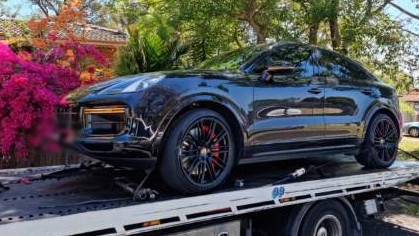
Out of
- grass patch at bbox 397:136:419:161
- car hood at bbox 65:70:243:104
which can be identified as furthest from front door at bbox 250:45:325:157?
grass patch at bbox 397:136:419:161

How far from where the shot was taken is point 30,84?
6.04 meters

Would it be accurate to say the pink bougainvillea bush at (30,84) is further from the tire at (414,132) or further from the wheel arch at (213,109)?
the tire at (414,132)

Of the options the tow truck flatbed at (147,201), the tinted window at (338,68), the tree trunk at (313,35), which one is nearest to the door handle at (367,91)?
the tinted window at (338,68)

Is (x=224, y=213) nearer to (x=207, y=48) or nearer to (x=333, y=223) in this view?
(x=333, y=223)

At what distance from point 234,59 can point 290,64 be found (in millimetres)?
584

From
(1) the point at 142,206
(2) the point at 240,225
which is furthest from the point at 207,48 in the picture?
(1) the point at 142,206

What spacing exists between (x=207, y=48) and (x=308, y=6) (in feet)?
7.87

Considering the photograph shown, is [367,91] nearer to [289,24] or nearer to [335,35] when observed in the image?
[289,24]

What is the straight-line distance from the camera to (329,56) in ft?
19.5

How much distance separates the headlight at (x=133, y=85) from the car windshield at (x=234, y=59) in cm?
118

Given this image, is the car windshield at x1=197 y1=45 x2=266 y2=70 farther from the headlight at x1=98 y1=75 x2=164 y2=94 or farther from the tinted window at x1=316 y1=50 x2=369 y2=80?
the headlight at x1=98 y1=75 x2=164 y2=94

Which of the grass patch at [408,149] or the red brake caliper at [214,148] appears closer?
the red brake caliper at [214,148]

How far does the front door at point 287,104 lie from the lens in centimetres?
475

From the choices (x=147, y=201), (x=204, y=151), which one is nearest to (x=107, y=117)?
(x=147, y=201)
